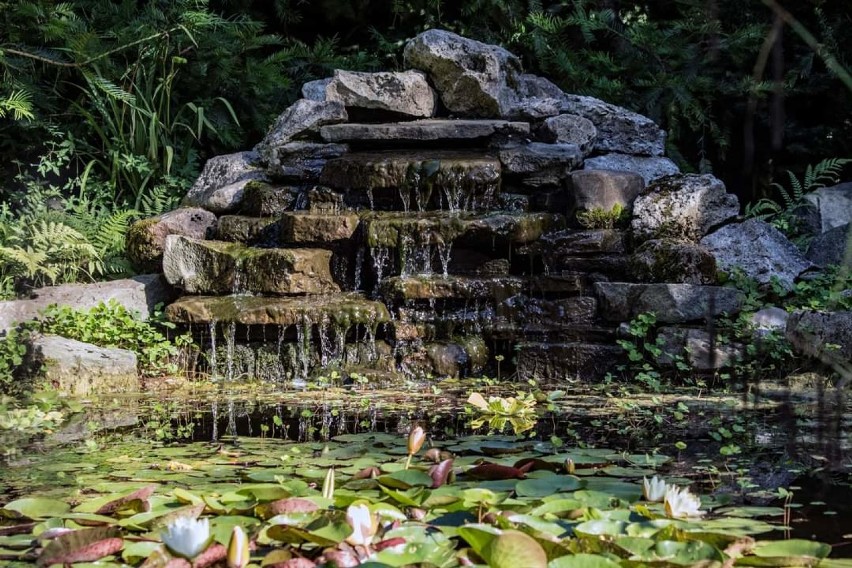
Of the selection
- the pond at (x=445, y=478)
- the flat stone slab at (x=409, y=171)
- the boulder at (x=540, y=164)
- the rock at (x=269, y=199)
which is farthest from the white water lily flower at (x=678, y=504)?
the rock at (x=269, y=199)

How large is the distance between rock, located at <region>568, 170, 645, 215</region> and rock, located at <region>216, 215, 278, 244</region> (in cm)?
230

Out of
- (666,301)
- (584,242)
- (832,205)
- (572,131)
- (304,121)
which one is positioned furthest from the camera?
(304,121)

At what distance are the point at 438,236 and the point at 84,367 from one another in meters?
2.39

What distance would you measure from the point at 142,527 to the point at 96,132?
7228 mm

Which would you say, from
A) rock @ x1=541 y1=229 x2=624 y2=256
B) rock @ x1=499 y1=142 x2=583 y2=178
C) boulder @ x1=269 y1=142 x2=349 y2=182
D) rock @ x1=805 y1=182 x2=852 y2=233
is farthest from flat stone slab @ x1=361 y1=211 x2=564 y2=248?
rock @ x1=805 y1=182 x2=852 y2=233

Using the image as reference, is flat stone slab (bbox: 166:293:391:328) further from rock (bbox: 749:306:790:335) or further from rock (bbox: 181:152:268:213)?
rock (bbox: 749:306:790:335)

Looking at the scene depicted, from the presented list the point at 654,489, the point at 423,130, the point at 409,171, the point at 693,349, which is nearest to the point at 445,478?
the point at 654,489

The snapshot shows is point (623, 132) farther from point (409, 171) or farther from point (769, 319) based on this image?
point (769, 319)

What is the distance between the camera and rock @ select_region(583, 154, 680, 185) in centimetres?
730

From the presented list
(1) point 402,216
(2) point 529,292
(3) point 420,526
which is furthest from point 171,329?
(3) point 420,526

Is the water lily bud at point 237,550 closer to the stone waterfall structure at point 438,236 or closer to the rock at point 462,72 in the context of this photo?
the stone waterfall structure at point 438,236

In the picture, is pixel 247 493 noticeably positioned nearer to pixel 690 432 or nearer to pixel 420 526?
pixel 420 526

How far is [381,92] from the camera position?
7.79m

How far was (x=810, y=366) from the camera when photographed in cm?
482
